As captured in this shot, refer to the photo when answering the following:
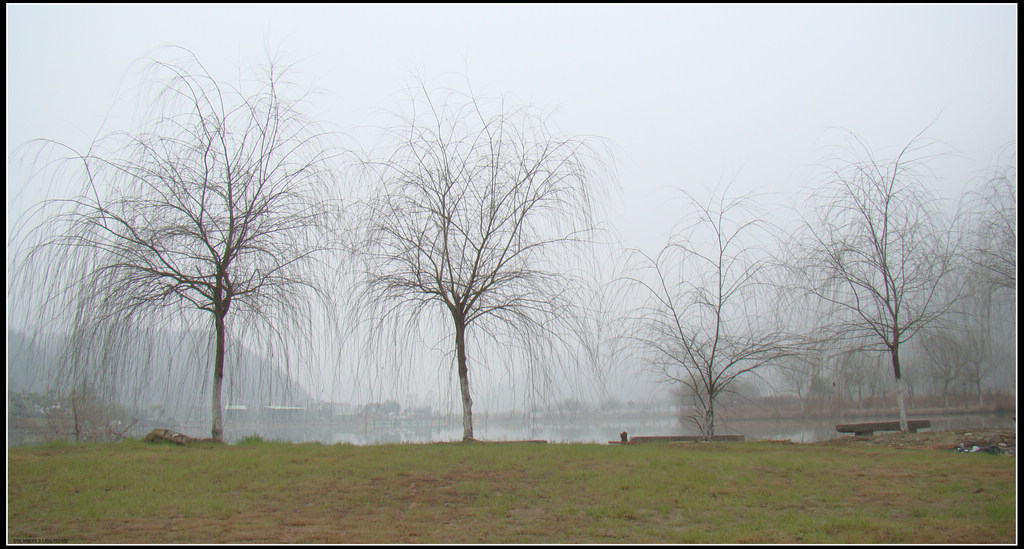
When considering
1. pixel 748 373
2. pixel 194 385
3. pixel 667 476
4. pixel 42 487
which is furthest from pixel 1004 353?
pixel 42 487

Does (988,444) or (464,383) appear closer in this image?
(988,444)

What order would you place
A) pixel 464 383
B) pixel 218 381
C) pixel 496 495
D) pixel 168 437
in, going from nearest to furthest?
pixel 496 495 → pixel 168 437 → pixel 218 381 → pixel 464 383

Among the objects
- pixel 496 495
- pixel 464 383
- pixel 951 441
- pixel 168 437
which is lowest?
pixel 951 441

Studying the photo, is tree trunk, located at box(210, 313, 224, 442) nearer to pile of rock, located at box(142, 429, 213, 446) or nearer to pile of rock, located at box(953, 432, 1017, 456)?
pile of rock, located at box(142, 429, 213, 446)

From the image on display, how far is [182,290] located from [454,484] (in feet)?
24.4

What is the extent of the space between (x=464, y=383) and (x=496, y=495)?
5.41 metres

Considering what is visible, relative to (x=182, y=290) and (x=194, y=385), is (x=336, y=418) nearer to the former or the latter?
(x=194, y=385)

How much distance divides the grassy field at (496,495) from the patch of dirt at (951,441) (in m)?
1.18

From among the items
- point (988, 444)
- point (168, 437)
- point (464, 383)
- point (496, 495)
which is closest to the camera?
point (496, 495)

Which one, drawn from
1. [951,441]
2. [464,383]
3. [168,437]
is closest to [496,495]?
[464,383]

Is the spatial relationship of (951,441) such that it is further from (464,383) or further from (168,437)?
(168,437)

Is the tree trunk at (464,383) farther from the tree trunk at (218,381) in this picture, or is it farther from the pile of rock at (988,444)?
the pile of rock at (988,444)

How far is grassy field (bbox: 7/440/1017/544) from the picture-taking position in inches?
255

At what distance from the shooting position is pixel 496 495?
8.37 metres
